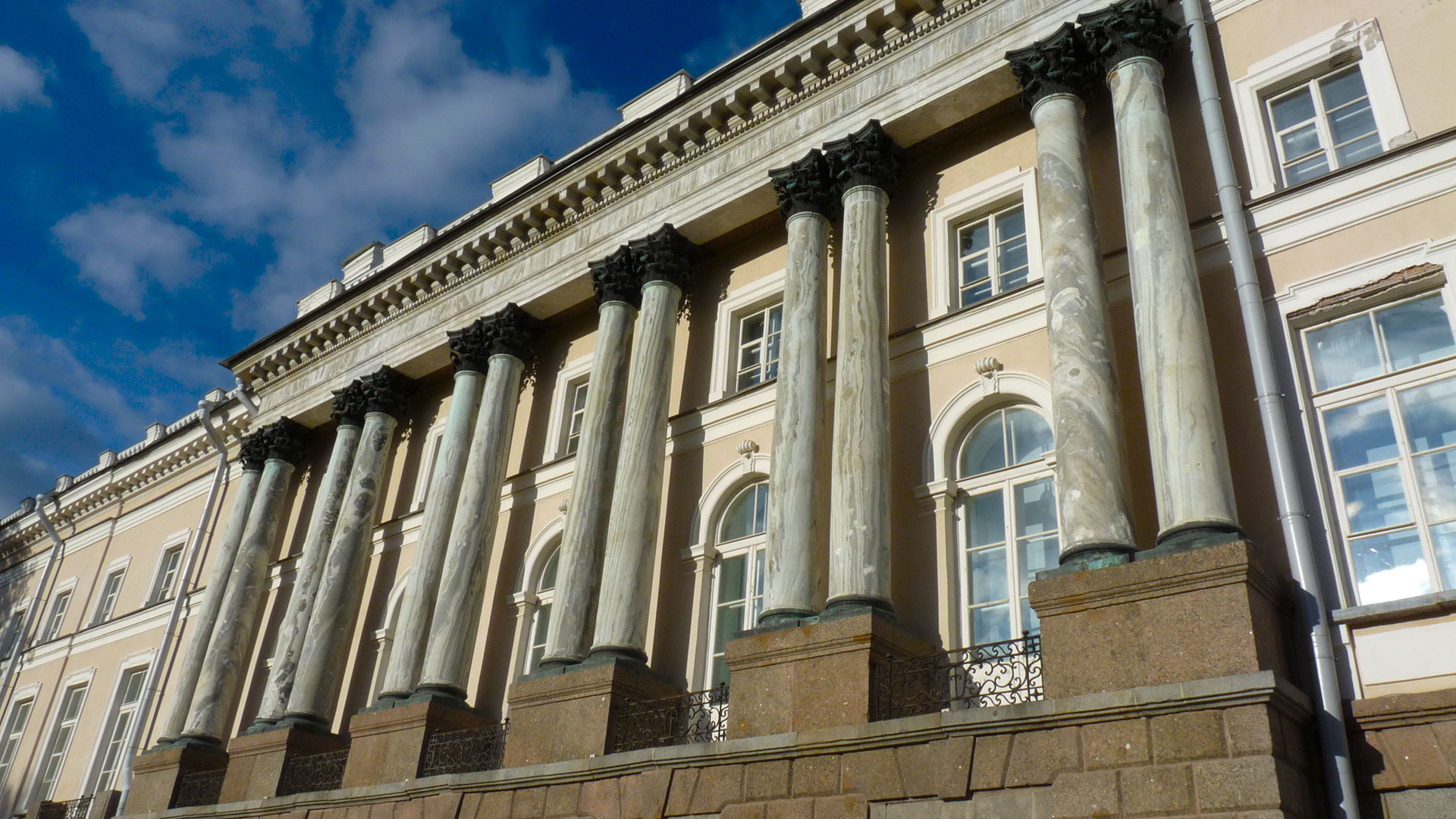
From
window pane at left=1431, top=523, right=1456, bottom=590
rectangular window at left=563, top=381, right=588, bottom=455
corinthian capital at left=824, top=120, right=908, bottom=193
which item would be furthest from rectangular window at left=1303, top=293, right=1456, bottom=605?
rectangular window at left=563, top=381, right=588, bottom=455

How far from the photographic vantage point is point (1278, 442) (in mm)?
9000

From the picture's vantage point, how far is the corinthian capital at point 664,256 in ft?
49.1

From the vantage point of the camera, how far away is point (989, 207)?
13023 millimetres

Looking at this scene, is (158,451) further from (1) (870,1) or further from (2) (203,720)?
(1) (870,1)

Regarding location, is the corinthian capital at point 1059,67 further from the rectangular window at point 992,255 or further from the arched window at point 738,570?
the arched window at point 738,570

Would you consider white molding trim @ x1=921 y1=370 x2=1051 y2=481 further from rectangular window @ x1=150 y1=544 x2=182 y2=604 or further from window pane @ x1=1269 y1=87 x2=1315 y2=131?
rectangular window @ x1=150 y1=544 x2=182 y2=604

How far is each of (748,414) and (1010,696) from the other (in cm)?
532

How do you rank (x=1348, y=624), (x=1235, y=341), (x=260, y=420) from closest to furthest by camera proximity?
(x=1348, y=624) < (x=1235, y=341) < (x=260, y=420)

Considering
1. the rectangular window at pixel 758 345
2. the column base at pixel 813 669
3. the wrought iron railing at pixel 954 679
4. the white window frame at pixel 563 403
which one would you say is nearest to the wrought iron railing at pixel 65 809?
the white window frame at pixel 563 403

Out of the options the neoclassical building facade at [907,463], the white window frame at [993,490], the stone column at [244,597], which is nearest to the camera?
the neoclassical building facade at [907,463]

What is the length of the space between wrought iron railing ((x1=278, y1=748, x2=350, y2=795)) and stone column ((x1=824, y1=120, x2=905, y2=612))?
7166 millimetres

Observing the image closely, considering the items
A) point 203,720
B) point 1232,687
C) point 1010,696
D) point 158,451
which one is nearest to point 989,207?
point 1010,696

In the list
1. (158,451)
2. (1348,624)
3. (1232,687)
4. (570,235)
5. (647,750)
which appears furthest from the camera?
(158,451)

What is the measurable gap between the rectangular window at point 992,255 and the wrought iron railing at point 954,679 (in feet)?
13.4
